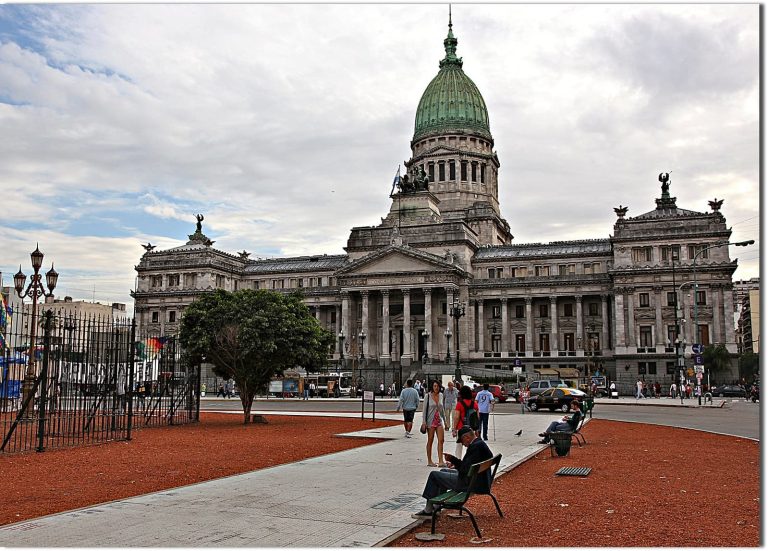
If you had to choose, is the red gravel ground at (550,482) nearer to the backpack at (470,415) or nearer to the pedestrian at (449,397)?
the backpack at (470,415)

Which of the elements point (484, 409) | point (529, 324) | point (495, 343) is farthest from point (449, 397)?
point (495, 343)

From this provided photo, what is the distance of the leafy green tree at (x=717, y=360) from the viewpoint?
248 ft

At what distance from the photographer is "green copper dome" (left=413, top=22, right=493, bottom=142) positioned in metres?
109

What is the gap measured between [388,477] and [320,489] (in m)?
2.31

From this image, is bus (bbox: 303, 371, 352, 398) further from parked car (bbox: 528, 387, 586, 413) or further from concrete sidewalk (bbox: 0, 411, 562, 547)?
concrete sidewalk (bbox: 0, 411, 562, 547)

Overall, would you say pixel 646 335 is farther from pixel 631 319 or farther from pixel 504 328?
pixel 504 328

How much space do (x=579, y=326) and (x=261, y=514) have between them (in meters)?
78.6

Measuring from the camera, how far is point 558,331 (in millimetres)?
88000

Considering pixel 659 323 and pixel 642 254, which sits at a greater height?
pixel 642 254

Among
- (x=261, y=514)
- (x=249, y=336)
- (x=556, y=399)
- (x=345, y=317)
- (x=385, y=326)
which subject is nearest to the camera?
(x=261, y=514)

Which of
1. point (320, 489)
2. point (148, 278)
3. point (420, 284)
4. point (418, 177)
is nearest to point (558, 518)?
point (320, 489)

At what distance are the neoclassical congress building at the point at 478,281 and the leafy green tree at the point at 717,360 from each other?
73.5 inches

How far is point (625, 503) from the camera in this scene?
43.9 ft

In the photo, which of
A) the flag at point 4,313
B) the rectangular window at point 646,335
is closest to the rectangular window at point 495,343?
the rectangular window at point 646,335
